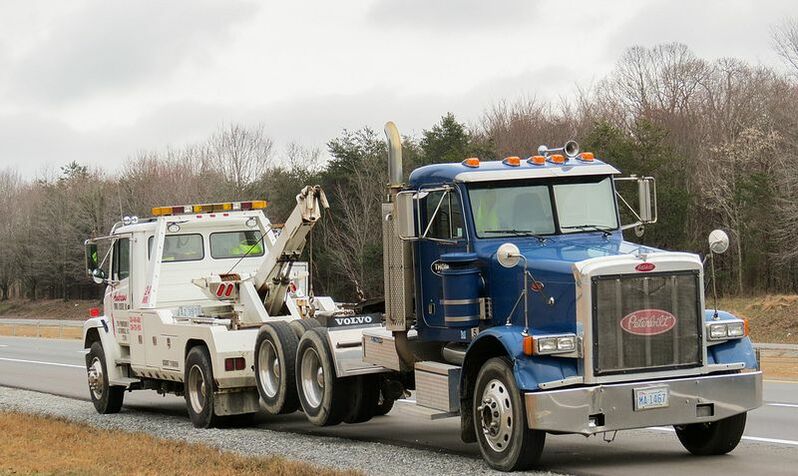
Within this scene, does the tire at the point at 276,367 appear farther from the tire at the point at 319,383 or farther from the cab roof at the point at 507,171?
the cab roof at the point at 507,171

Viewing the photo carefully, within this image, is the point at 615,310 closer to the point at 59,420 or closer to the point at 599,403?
the point at 599,403

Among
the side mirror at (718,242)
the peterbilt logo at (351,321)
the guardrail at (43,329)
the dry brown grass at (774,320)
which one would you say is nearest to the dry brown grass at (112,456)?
the peterbilt logo at (351,321)

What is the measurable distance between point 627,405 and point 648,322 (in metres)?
0.74

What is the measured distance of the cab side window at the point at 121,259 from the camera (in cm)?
1786

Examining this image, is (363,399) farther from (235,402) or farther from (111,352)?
(111,352)

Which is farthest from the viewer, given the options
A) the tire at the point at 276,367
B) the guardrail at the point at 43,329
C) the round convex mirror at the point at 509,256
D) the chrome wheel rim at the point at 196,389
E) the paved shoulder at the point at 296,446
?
the guardrail at the point at 43,329

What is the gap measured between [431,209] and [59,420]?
23.3 ft

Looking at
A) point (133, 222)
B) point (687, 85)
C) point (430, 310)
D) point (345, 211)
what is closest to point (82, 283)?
point (345, 211)

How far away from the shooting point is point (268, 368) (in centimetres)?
1450

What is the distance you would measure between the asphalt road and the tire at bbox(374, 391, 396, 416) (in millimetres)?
107

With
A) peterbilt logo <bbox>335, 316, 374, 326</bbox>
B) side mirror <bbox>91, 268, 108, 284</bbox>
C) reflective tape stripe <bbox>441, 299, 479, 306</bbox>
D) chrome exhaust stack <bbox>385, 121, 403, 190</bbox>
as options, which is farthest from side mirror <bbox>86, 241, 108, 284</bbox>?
reflective tape stripe <bbox>441, 299, 479, 306</bbox>

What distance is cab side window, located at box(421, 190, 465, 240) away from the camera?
11.5 meters

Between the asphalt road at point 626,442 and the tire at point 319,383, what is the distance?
0.42 m

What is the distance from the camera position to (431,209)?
38.8 ft
